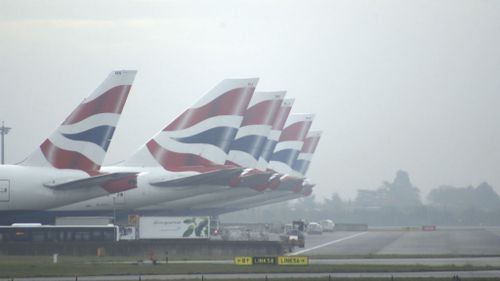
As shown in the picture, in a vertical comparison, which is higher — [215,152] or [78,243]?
[215,152]

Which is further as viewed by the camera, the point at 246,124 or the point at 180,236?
the point at 246,124

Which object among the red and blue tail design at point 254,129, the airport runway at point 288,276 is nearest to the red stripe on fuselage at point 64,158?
the airport runway at point 288,276

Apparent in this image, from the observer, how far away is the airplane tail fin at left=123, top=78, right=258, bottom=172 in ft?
343

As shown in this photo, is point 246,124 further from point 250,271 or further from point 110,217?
point 250,271

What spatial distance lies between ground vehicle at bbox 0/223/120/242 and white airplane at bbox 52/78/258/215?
9.52 metres

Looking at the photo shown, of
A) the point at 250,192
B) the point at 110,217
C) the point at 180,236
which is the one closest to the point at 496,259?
the point at 180,236

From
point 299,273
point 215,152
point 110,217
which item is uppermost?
point 215,152

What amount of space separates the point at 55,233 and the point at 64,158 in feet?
21.8

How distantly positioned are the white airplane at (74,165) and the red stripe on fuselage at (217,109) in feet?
52.8

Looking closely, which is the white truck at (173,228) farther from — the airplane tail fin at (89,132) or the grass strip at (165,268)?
the grass strip at (165,268)

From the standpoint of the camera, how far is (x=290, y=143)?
158 metres

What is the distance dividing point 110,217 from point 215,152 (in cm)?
1473

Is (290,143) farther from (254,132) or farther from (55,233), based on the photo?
(55,233)

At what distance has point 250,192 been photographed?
12344 centimetres
